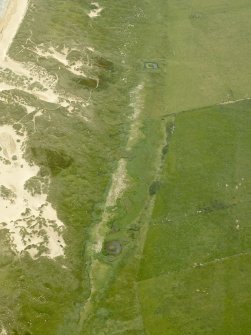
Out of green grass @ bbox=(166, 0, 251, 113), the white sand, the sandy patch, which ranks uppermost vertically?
the white sand

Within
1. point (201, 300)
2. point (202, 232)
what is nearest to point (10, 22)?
point (202, 232)

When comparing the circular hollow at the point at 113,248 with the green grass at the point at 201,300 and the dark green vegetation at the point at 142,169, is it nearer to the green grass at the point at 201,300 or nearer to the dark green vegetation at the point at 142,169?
the dark green vegetation at the point at 142,169

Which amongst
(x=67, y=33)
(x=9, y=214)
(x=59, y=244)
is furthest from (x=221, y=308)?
(x=67, y=33)

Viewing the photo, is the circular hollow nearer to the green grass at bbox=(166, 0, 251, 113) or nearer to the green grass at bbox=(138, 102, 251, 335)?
the green grass at bbox=(138, 102, 251, 335)

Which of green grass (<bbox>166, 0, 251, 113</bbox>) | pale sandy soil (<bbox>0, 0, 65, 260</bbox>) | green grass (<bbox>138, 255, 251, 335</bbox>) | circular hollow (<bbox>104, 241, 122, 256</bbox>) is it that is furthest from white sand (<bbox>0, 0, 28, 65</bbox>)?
green grass (<bbox>138, 255, 251, 335</bbox>)

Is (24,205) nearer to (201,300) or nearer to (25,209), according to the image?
(25,209)

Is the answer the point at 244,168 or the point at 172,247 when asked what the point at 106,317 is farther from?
the point at 244,168

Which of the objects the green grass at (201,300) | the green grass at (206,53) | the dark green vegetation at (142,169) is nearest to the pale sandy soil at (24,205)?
the dark green vegetation at (142,169)
